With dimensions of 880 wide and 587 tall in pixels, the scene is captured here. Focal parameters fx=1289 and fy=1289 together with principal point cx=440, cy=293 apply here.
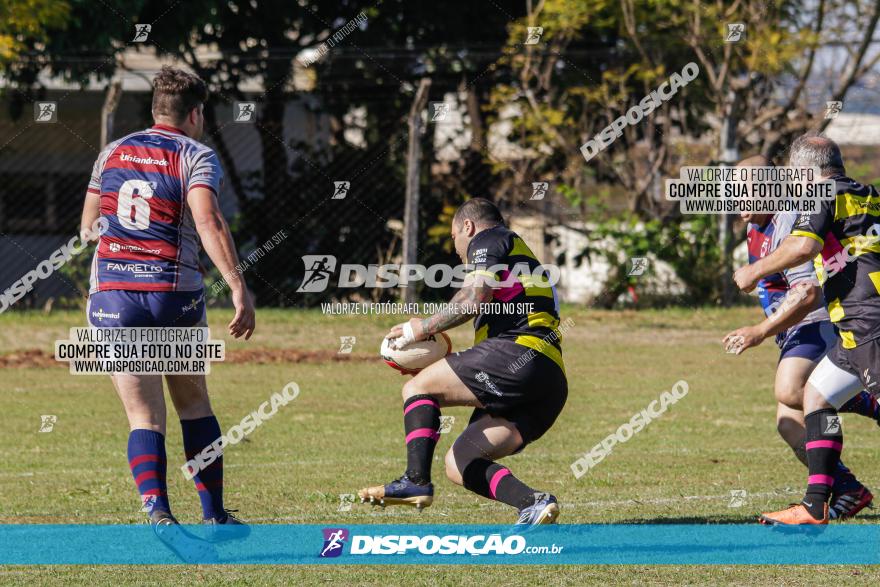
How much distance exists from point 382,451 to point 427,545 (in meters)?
3.60

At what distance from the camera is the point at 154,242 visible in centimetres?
631

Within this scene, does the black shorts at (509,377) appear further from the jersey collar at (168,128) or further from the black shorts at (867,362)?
the jersey collar at (168,128)

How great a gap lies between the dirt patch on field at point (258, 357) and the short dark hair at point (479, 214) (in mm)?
8381

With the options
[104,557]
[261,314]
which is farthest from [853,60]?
[104,557]

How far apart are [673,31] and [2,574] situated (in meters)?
16.5

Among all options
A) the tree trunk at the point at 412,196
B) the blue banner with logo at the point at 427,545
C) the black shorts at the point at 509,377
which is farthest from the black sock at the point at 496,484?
the tree trunk at the point at 412,196

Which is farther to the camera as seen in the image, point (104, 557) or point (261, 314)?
point (261, 314)

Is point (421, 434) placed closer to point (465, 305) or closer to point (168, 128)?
point (465, 305)

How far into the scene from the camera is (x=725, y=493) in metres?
8.18

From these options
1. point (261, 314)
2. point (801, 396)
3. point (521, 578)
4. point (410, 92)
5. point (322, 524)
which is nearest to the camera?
point (521, 578)

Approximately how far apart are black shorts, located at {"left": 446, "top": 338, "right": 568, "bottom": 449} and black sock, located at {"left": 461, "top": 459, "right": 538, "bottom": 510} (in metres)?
0.34

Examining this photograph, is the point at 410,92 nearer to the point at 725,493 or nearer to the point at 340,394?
the point at 340,394

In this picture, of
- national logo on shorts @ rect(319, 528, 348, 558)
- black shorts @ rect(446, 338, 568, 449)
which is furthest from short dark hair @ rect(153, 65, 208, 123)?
national logo on shorts @ rect(319, 528, 348, 558)

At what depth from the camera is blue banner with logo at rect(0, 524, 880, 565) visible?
20.2 ft
